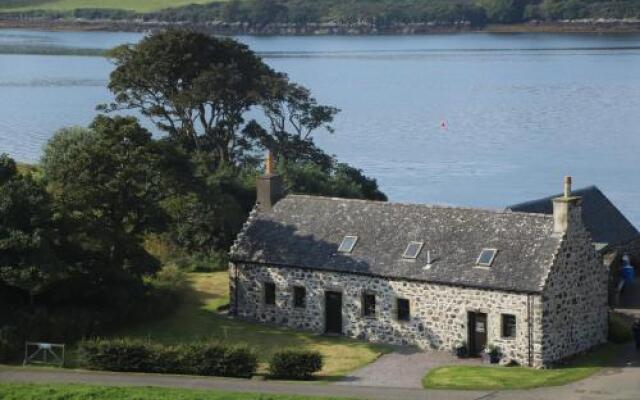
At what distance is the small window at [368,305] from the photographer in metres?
47.5

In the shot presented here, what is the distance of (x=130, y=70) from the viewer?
275ft

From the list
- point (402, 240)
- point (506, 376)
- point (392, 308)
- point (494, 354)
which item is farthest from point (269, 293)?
point (506, 376)

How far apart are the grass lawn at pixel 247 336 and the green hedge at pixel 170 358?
1.85 metres

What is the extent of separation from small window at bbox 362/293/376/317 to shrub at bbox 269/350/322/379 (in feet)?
20.9

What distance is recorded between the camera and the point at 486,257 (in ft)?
148

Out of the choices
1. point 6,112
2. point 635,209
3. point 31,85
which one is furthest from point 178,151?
point 31,85

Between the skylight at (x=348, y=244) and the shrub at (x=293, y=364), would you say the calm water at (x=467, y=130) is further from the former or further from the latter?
the shrub at (x=293, y=364)

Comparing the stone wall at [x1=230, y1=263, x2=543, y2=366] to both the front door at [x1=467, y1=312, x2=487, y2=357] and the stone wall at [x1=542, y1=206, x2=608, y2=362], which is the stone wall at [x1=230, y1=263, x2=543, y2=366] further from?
the stone wall at [x1=542, y1=206, x2=608, y2=362]

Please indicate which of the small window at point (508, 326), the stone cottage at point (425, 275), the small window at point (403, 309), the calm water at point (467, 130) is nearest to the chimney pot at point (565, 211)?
the stone cottage at point (425, 275)

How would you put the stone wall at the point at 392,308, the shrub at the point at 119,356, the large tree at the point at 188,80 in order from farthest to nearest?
the large tree at the point at 188,80, the stone wall at the point at 392,308, the shrub at the point at 119,356

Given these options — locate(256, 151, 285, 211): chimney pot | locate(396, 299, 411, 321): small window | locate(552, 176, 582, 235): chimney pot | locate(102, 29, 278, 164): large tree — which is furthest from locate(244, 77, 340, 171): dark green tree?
locate(552, 176, 582, 235): chimney pot

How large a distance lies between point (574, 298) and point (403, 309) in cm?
574

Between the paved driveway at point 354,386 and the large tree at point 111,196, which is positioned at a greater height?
the large tree at point 111,196

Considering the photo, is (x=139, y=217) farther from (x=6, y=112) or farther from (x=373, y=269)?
(x=6, y=112)
